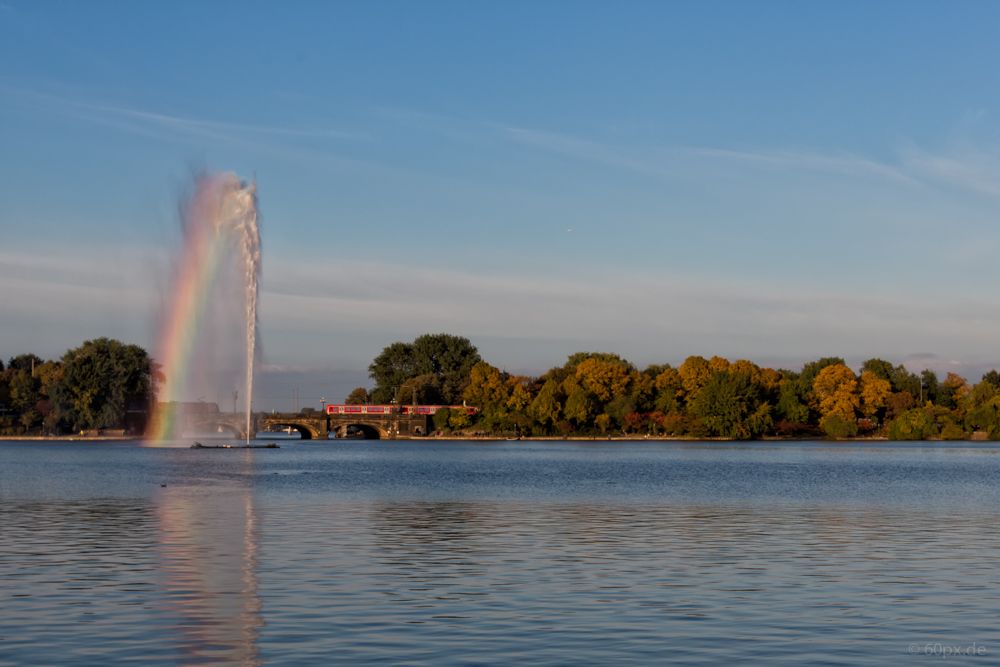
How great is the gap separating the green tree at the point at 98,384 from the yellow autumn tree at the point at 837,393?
345 feet

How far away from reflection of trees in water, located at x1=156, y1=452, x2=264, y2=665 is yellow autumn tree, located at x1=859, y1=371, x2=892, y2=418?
148 metres

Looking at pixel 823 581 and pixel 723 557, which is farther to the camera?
pixel 723 557

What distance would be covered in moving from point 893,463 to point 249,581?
261 feet

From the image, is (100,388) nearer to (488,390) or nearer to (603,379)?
(488,390)

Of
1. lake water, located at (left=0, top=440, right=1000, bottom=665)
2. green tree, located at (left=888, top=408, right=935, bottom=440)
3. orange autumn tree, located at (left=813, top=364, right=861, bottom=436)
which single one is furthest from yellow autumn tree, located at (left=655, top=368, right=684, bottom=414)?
lake water, located at (left=0, top=440, right=1000, bottom=665)

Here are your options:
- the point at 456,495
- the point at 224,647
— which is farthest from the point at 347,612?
the point at 456,495

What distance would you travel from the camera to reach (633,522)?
3597cm

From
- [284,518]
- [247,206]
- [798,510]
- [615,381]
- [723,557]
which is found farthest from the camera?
[615,381]

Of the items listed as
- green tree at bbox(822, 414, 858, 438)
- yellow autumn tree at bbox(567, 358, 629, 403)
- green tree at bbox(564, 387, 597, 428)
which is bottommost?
green tree at bbox(822, 414, 858, 438)

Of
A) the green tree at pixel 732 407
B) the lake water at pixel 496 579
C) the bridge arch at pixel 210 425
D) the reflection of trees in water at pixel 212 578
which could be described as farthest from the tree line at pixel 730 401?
the reflection of trees in water at pixel 212 578

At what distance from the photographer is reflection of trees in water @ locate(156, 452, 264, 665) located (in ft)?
53.1

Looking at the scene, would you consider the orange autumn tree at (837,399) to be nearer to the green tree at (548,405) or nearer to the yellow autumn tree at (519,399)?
Result: the green tree at (548,405)

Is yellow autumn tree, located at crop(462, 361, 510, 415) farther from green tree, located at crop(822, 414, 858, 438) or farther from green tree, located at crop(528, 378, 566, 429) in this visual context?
green tree, located at crop(822, 414, 858, 438)

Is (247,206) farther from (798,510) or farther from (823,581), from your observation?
(823,581)
